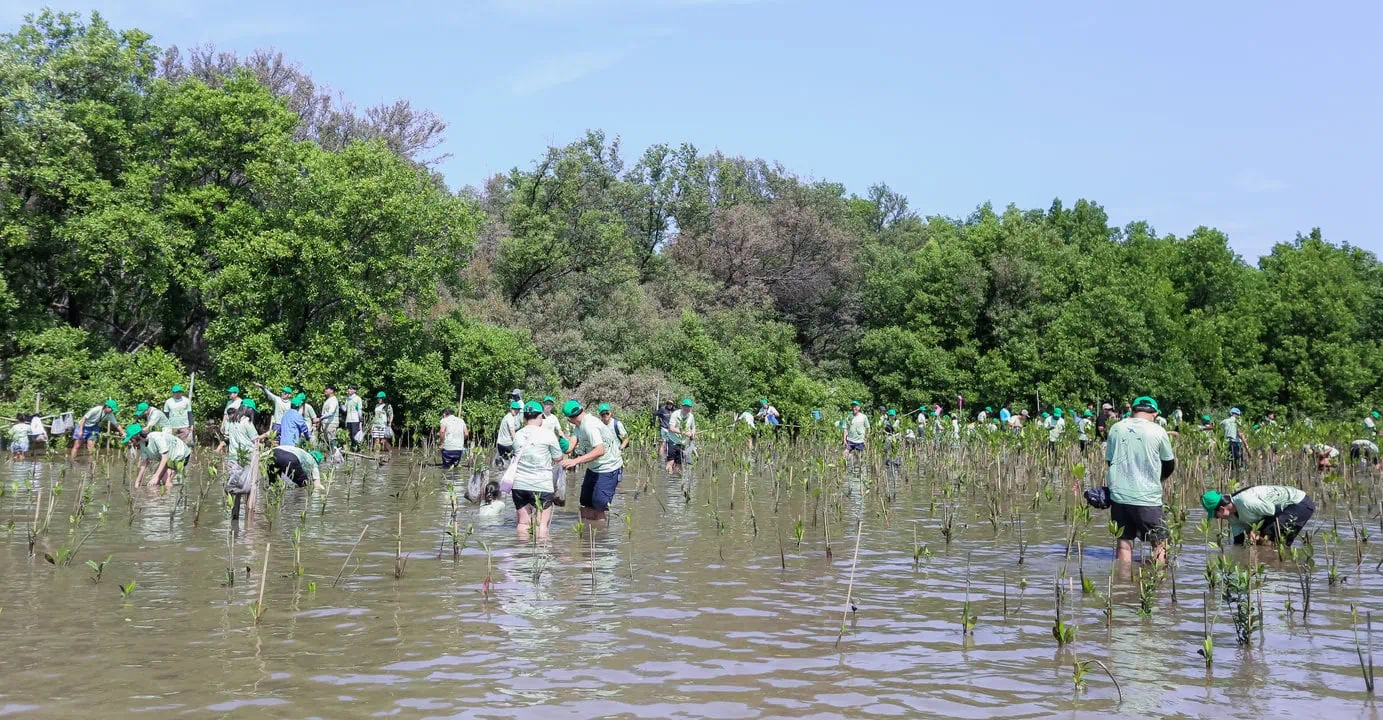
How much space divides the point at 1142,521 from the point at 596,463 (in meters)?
5.74

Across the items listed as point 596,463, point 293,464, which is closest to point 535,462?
point 596,463

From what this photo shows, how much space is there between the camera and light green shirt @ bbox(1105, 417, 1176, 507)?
33.9ft

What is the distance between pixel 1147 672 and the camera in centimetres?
699

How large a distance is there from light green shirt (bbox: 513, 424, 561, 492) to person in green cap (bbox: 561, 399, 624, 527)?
0.31 meters

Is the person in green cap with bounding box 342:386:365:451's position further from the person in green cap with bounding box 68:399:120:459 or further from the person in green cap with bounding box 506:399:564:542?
the person in green cap with bounding box 506:399:564:542

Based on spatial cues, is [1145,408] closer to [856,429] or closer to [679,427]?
[679,427]

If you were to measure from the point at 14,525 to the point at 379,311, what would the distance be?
720 inches

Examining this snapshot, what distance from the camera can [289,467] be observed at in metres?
14.1

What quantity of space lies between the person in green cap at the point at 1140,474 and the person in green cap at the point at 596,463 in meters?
5.26

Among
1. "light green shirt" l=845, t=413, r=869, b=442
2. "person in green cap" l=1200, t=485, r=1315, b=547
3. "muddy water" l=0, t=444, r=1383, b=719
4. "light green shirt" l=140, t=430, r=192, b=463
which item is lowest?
"muddy water" l=0, t=444, r=1383, b=719

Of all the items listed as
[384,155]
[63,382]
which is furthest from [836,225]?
[63,382]

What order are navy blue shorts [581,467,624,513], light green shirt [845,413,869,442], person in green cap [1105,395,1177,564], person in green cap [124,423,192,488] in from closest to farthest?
person in green cap [1105,395,1177,564]
navy blue shorts [581,467,624,513]
person in green cap [124,423,192,488]
light green shirt [845,413,869,442]

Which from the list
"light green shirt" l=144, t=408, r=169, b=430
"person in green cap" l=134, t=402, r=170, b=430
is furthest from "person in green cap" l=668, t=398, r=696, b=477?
"light green shirt" l=144, t=408, r=169, b=430

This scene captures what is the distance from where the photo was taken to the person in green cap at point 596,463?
1262 cm
